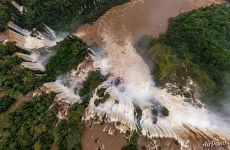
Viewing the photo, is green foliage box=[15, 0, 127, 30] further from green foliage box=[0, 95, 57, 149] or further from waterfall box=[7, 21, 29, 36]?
green foliage box=[0, 95, 57, 149]

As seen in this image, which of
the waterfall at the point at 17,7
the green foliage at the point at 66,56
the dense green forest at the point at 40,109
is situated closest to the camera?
the dense green forest at the point at 40,109

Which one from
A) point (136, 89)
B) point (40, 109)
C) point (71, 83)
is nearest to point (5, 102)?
point (40, 109)

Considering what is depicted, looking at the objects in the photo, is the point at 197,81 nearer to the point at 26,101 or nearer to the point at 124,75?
the point at 124,75

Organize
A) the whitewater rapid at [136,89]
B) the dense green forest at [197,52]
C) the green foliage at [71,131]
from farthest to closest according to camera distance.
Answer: the dense green forest at [197,52] → the whitewater rapid at [136,89] → the green foliage at [71,131]

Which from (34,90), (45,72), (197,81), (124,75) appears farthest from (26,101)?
(197,81)

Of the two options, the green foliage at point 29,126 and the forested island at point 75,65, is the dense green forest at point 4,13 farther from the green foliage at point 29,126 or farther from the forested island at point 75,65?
the green foliage at point 29,126

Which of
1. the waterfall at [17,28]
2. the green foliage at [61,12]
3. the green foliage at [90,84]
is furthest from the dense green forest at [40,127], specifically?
the green foliage at [61,12]

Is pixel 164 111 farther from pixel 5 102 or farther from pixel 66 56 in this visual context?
pixel 5 102
